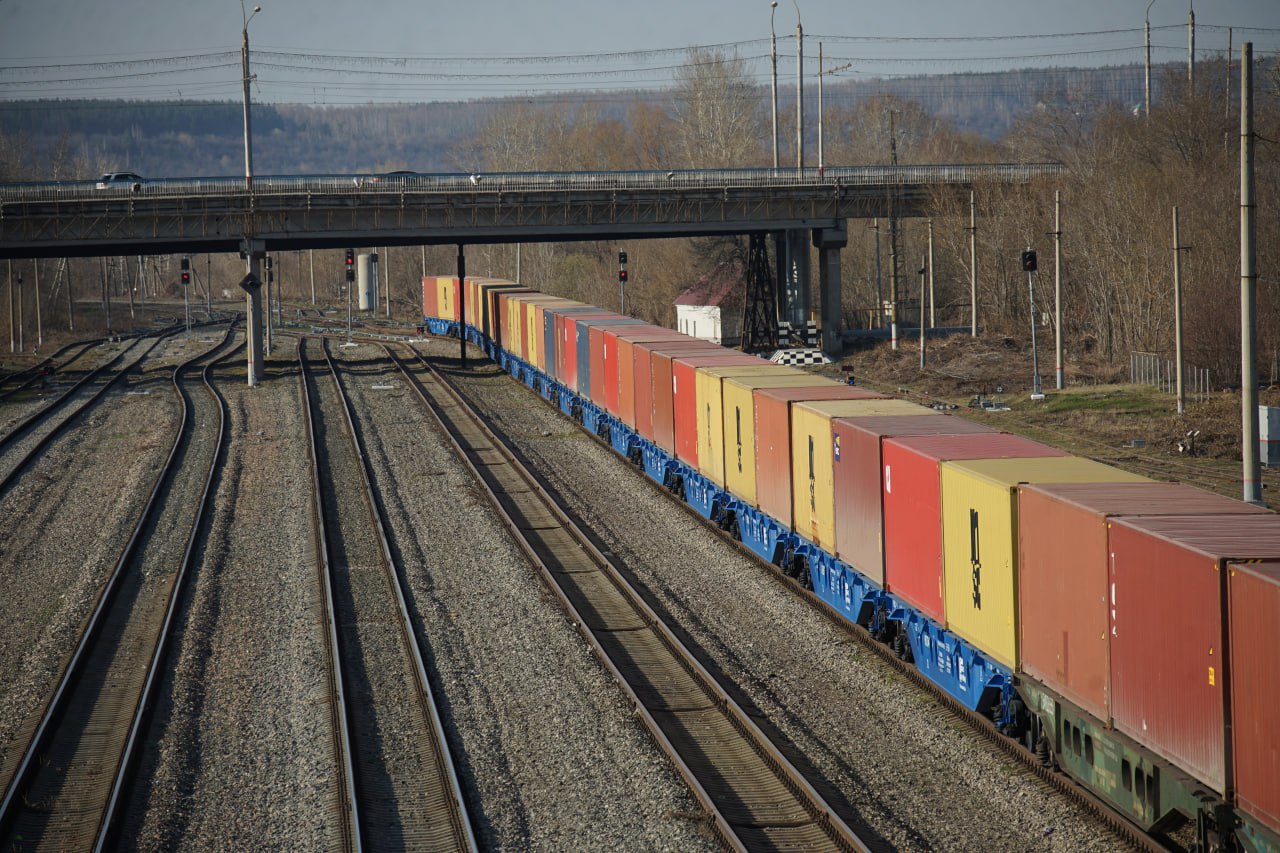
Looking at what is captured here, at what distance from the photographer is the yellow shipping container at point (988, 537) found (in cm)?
1230

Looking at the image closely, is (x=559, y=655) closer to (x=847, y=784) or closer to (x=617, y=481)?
(x=847, y=784)

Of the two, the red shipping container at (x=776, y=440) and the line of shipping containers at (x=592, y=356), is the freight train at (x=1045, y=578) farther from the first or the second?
the line of shipping containers at (x=592, y=356)

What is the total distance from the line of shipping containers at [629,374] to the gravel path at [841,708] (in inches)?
138

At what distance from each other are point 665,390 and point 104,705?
13.2 m

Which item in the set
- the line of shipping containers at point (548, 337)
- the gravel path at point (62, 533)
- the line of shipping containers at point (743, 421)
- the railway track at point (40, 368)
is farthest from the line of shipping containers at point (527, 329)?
the line of shipping containers at point (743, 421)

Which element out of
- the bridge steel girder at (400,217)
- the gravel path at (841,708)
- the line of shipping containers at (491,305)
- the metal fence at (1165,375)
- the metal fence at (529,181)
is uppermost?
the metal fence at (529,181)

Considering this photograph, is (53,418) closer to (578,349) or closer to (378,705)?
(578,349)

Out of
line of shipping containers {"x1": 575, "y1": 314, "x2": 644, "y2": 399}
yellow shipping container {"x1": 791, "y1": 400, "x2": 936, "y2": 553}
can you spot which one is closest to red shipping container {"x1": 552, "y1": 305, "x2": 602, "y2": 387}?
line of shipping containers {"x1": 575, "y1": 314, "x2": 644, "y2": 399}

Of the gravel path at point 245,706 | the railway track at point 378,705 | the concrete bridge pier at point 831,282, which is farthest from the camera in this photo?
the concrete bridge pier at point 831,282

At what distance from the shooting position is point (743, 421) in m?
20.9

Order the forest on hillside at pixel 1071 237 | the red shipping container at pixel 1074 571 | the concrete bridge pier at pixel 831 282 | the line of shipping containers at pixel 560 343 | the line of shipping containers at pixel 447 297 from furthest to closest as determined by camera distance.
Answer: the line of shipping containers at pixel 447 297 → the concrete bridge pier at pixel 831 282 → the forest on hillside at pixel 1071 237 → the line of shipping containers at pixel 560 343 → the red shipping container at pixel 1074 571

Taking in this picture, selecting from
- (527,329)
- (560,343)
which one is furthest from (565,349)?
(527,329)

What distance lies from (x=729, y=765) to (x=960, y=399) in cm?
2651

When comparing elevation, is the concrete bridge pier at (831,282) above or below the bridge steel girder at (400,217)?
below
